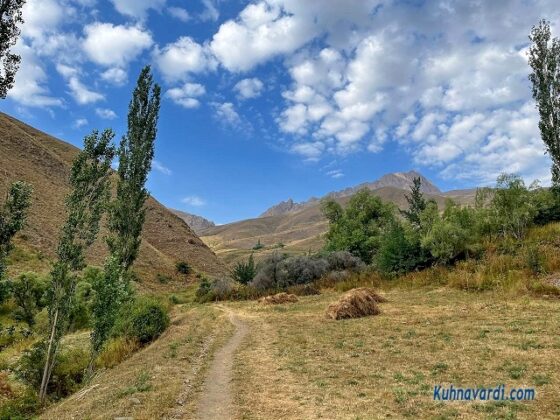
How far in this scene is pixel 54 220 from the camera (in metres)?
55.8

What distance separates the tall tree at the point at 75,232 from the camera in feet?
52.5

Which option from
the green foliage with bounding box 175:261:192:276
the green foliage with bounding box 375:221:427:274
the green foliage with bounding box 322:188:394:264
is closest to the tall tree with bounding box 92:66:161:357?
the green foliage with bounding box 375:221:427:274

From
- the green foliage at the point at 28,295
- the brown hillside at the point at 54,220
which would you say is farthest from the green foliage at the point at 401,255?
the brown hillside at the point at 54,220

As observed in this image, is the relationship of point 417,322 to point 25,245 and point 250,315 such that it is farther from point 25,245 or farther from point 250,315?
point 25,245

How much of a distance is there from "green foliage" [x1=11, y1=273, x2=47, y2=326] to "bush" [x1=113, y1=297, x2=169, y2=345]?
30.4 feet

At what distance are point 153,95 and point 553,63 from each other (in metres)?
31.2

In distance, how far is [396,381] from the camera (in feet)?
32.3

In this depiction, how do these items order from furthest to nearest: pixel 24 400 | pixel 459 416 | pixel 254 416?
pixel 24 400
pixel 254 416
pixel 459 416

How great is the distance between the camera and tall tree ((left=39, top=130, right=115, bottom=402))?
52.5 ft

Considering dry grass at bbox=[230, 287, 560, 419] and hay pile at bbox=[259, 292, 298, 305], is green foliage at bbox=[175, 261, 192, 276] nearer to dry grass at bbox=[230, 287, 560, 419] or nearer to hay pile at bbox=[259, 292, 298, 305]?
hay pile at bbox=[259, 292, 298, 305]

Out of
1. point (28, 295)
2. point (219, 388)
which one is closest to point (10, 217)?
point (219, 388)

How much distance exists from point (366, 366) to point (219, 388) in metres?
4.25

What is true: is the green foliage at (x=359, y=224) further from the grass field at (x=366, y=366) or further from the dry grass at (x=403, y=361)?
the grass field at (x=366, y=366)

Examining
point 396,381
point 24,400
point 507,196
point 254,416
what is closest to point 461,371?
point 396,381
